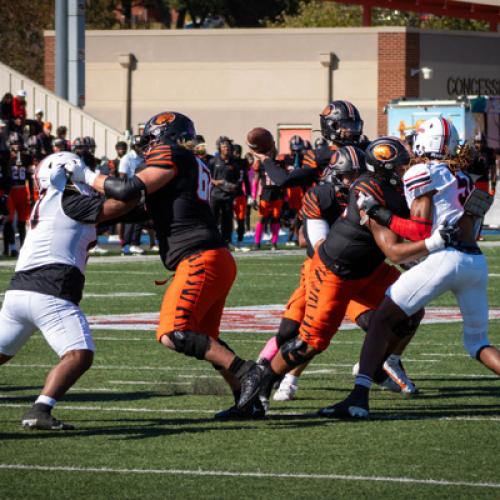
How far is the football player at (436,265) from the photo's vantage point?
8.19 meters

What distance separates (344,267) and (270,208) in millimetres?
16576

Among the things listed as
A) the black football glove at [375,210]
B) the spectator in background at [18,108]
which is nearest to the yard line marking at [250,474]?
the black football glove at [375,210]

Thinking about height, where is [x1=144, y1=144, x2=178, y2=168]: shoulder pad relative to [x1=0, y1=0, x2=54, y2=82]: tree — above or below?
below

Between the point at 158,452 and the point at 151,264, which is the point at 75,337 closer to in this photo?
the point at 158,452

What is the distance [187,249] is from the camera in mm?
8352

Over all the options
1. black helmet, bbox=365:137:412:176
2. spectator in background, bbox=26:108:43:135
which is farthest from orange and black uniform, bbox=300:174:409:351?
spectator in background, bbox=26:108:43:135

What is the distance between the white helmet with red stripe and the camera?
8.52 meters

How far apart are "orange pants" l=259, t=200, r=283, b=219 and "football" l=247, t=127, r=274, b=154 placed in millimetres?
15274

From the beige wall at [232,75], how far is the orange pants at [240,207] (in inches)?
817

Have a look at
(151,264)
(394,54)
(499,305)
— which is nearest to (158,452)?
(499,305)

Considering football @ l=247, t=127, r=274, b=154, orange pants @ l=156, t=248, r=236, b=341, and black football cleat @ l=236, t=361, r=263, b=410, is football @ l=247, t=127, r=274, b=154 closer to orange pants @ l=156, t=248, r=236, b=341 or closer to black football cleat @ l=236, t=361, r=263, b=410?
orange pants @ l=156, t=248, r=236, b=341

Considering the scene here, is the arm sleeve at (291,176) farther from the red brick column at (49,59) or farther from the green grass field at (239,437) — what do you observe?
the red brick column at (49,59)

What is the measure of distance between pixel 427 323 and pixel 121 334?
2.94 meters

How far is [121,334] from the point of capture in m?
13.0
